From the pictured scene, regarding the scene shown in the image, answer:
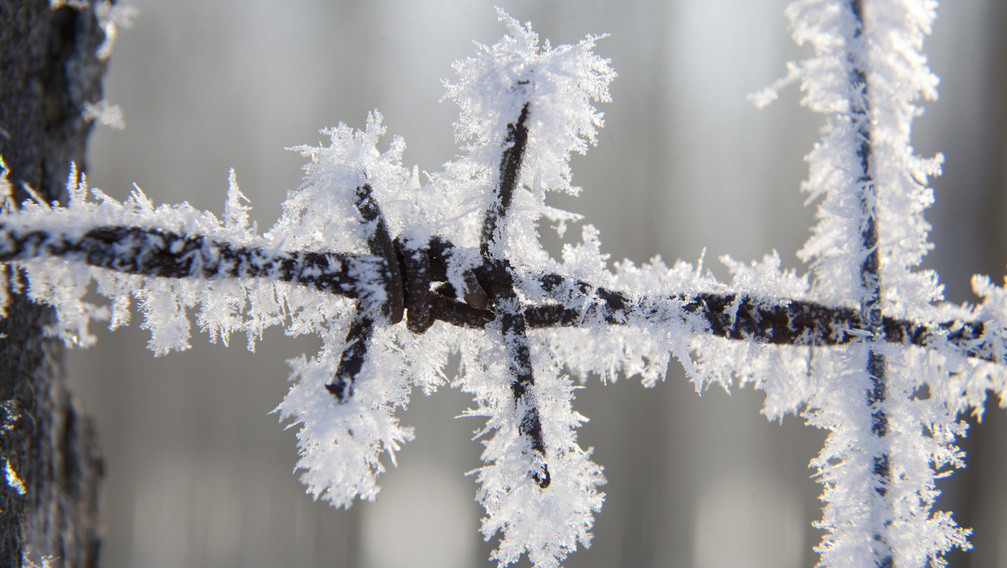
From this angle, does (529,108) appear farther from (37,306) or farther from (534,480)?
(37,306)

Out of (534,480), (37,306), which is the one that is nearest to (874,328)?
(534,480)

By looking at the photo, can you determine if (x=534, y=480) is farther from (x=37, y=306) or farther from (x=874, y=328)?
(x=37, y=306)

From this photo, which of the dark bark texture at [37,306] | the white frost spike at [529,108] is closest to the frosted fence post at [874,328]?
the white frost spike at [529,108]

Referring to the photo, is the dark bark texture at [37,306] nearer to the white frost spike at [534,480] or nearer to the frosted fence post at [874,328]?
the white frost spike at [534,480]

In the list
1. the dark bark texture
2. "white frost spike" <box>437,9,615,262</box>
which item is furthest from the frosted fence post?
the dark bark texture

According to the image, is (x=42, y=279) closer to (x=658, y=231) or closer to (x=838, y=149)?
(x=838, y=149)

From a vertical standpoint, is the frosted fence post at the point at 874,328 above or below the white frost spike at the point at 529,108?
below

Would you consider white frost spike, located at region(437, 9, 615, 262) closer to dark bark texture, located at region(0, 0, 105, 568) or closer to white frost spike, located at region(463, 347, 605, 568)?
white frost spike, located at region(463, 347, 605, 568)

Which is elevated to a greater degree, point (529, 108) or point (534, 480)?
point (529, 108)
